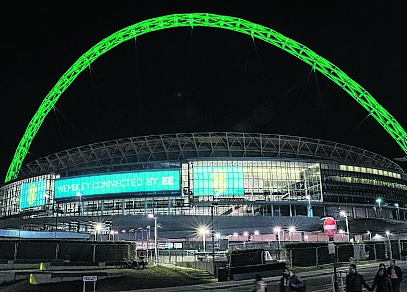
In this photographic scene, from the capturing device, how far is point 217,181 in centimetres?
8881

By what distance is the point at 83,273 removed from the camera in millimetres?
26172

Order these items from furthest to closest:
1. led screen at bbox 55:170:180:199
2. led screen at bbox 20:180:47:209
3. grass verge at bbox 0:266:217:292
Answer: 1. led screen at bbox 20:180:47:209
2. led screen at bbox 55:170:180:199
3. grass verge at bbox 0:266:217:292

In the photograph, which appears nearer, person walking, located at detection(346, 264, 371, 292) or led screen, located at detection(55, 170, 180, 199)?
person walking, located at detection(346, 264, 371, 292)

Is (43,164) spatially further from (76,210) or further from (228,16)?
(228,16)

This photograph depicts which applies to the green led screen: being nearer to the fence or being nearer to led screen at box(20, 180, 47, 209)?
led screen at box(20, 180, 47, 209)

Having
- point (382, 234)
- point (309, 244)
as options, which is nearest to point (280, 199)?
point (382, 234)

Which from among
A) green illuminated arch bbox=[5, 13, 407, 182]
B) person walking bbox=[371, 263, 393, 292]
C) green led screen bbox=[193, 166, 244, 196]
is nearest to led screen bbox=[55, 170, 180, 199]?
green led screen bbox=[193, 166, 244, 196]

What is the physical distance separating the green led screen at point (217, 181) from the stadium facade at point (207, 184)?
225mm

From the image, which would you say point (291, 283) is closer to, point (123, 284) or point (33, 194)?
point (123, 284)

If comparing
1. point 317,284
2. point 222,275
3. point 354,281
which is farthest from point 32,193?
point 354,281

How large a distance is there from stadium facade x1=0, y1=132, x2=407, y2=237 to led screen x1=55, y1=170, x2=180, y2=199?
0.23m

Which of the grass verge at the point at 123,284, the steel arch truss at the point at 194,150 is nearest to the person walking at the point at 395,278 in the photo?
the grass verge at the point at 123,284

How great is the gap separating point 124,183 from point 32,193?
94.6 feet

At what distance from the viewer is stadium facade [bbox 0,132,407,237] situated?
8812 centimetres
